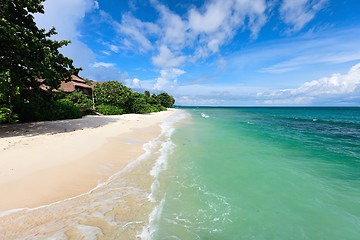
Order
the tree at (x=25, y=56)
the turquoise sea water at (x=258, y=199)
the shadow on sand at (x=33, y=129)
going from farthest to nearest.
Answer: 1. the shadow on sand at (x=33, y=129)
2. the tree at (x=25, y=56)
3. the turquoise sea water at (x=258, y=199)

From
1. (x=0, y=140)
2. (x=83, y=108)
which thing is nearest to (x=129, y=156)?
(x=0, y=140)

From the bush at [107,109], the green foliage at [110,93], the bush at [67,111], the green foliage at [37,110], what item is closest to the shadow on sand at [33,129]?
the green foliage at [37,110]

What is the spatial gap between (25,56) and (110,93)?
2292cm

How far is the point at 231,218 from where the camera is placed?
4.16m

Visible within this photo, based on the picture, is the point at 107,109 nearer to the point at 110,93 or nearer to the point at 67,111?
the point at 110,93

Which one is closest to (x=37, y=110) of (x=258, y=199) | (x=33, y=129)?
(x=33, y=129)

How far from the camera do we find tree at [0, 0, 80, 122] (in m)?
8.78

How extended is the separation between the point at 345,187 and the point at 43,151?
1446 cm

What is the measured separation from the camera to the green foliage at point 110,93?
3225 centimetres

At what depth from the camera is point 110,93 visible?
32406mm

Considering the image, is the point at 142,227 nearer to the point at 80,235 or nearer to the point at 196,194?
the point at 80,235

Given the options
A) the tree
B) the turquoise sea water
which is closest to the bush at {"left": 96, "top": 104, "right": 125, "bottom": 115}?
the tree

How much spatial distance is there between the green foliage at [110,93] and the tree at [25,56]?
2122 centimetres

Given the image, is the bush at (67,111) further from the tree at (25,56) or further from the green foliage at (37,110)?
the tree at (25,56)
